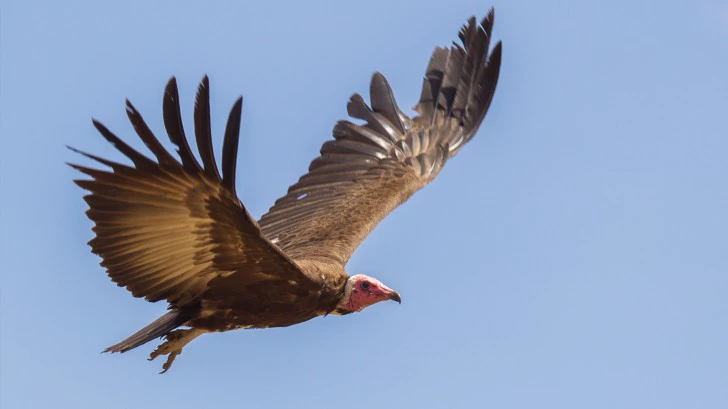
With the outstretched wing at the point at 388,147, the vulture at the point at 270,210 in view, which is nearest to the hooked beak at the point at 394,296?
the vulture at the point at 270,210

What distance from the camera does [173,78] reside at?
10.2 meters

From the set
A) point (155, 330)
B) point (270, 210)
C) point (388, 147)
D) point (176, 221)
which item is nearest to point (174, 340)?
point (155, 330)

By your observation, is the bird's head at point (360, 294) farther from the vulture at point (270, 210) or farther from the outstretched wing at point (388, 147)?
the outstretched wing at point (388, 147)

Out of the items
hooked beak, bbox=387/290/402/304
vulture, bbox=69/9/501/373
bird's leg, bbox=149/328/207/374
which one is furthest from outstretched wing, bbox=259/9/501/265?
bird's leg, bbox=149/328/207/374

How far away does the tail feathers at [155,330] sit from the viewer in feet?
40.4

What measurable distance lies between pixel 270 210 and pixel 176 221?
15.1 ft

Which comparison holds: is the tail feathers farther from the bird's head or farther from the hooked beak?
the hooked beak

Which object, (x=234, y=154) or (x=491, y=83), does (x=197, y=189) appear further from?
(x=491, y=83)

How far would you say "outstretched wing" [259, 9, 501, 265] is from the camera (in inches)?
625

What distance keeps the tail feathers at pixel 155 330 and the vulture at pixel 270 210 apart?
12 mm

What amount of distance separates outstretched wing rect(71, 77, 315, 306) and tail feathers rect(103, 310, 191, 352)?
7.2 inches

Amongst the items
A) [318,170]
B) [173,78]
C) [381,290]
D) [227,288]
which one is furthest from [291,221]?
[173,78]

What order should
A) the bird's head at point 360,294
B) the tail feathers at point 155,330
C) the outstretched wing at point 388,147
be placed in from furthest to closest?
1. the outstretched wing at point 388,147
2. the bird's head at point 360,294
3. the tail feathers at point 155,330

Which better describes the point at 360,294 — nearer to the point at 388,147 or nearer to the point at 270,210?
the point at 270,210
